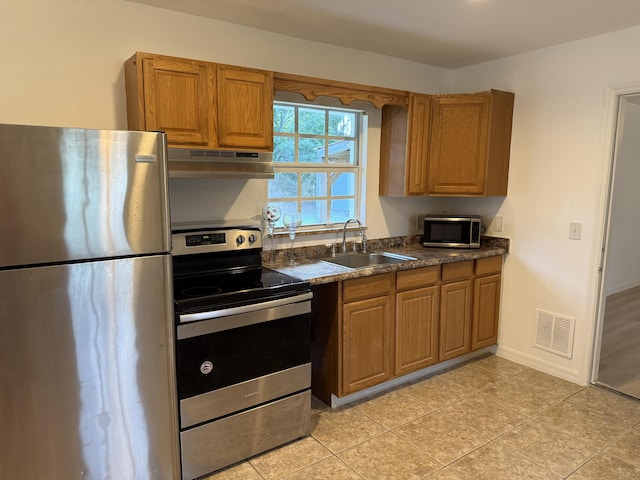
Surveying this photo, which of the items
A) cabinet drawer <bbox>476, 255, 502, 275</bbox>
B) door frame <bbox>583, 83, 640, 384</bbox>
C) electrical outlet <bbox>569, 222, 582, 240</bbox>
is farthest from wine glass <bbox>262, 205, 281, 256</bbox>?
door frame <bbox>583, 83, 640, 384</bbox>

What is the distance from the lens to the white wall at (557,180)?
2.94 m

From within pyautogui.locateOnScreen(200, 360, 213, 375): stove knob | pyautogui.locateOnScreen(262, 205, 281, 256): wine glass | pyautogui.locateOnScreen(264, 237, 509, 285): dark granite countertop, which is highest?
pyautogui.locateOnScreen(262, 205, 281, 256): wine glass

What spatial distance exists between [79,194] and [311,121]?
1.93 metres

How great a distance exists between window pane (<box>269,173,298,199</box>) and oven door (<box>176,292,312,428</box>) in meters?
0.99

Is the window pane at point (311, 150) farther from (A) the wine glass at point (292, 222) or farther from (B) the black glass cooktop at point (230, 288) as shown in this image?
(B) the black glass cooktop at point (230, 288)

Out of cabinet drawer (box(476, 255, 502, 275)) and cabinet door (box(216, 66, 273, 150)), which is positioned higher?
cabinet door (box(216, 66, 273, 150))

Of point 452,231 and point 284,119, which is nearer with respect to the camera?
point 284,119

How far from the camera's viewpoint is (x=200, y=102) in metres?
2.31

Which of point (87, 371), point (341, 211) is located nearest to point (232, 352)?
point (87, 371)

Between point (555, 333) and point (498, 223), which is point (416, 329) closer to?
point (555, 333)

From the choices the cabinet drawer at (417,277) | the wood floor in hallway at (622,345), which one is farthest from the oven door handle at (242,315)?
the wood floor in hallway at (622,345)

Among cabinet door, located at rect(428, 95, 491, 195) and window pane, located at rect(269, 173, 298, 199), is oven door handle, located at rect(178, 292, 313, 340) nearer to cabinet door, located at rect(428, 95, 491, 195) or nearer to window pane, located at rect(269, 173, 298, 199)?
window pane, located at rect(269, 173, 298, 199)

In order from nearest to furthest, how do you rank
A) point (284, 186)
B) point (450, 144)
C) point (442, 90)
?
point (284, 186), point (450, 144), point (442, 90)

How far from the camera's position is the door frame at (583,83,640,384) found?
2869mm
